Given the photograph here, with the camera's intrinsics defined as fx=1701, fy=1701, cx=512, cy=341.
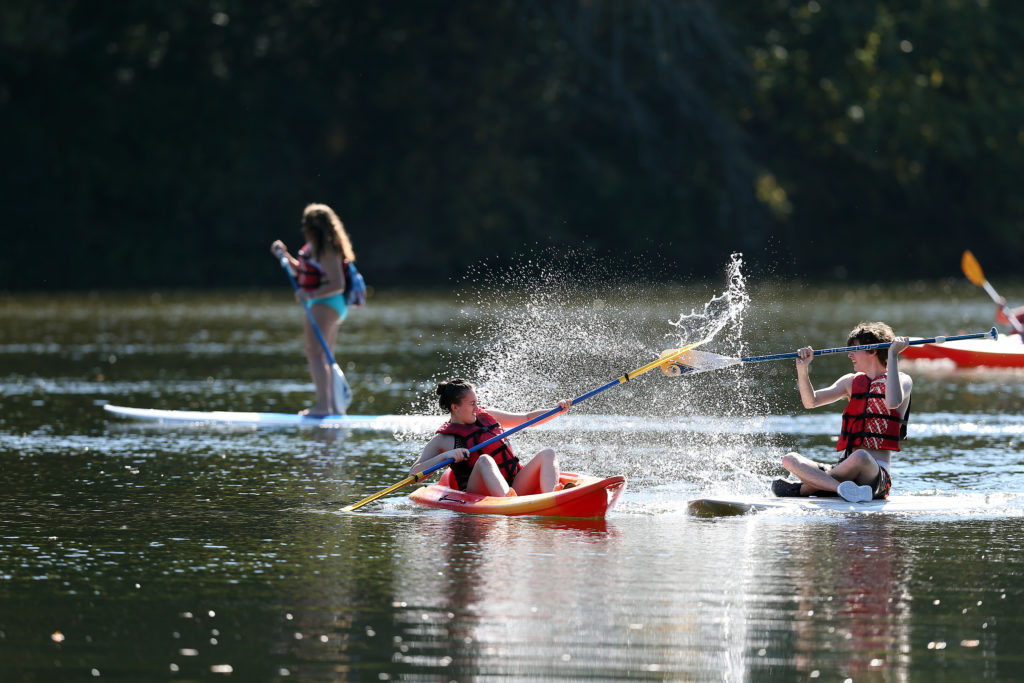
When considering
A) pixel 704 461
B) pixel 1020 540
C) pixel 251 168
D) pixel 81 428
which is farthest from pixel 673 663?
pixel 251 168

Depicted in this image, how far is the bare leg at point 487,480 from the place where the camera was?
985 cm

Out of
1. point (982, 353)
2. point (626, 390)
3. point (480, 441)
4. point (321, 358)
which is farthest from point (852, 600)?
point (982, 353)

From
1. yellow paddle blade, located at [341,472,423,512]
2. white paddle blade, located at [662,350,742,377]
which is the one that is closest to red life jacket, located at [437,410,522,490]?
yellow paddle blade, located at [341,472,423,512]

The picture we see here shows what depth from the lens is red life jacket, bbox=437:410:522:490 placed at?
33.0 ft

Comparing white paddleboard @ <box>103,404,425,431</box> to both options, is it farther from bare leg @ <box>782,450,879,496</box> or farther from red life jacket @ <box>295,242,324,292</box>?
bare leg @ <box>782,450,879,496</box>

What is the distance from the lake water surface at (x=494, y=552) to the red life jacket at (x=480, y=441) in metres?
0.40

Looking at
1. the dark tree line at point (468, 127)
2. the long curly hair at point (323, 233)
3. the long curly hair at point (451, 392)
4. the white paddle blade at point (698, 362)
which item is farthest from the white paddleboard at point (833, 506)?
the dark tree line at point (468, 127)

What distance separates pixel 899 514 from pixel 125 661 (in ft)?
15.9

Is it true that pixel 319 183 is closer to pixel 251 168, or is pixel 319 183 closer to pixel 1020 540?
pixel 251 168

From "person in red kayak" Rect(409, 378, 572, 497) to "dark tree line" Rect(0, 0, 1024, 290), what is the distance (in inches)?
1295

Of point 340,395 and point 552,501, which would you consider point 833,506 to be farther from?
point 340,395

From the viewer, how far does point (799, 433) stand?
1368 cm

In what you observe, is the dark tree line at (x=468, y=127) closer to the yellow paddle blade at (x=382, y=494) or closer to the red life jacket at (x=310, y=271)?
the red life jacket at (x=310, y=271)

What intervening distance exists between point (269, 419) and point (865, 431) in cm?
606
